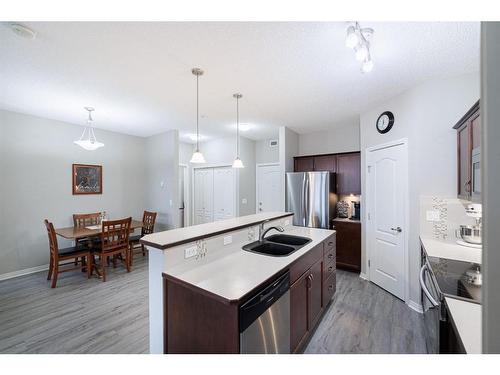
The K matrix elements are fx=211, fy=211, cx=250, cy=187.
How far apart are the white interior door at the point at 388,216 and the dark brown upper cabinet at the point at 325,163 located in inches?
33.7

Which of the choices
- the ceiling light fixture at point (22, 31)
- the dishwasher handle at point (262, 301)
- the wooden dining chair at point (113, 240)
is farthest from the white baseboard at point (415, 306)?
the ceiling light fixture at point (22, 31)

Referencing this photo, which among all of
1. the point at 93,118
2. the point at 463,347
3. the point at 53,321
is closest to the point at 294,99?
the point at 463,347

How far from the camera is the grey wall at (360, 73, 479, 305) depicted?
2250 mm

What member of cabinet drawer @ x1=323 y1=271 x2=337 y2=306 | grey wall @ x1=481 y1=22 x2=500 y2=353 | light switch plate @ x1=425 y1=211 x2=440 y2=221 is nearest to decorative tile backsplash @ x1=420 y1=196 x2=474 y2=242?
light switch plate @ x1=425 y1=211 x2=440 y2=221

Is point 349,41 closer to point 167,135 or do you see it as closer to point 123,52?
point 123,52

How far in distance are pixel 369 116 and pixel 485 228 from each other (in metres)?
3.39

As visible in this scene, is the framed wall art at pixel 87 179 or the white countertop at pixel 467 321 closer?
the white countertop at pixel 467 321

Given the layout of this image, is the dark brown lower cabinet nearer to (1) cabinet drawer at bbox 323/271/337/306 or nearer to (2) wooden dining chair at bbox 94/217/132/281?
(1) cabinet drawer at bbox 323/271/337/306

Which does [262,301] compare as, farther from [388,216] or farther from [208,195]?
[208,195]

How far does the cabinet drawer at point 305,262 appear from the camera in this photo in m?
1.67

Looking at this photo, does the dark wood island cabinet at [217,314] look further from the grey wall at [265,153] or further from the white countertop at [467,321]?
the grey wall at [265,153]

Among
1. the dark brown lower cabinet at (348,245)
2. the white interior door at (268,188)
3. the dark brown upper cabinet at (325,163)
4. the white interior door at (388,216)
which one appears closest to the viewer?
the white interior door at (388,216)

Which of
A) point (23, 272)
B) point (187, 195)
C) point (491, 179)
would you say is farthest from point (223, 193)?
point (491, 179)

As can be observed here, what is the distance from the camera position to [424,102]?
2.37m
